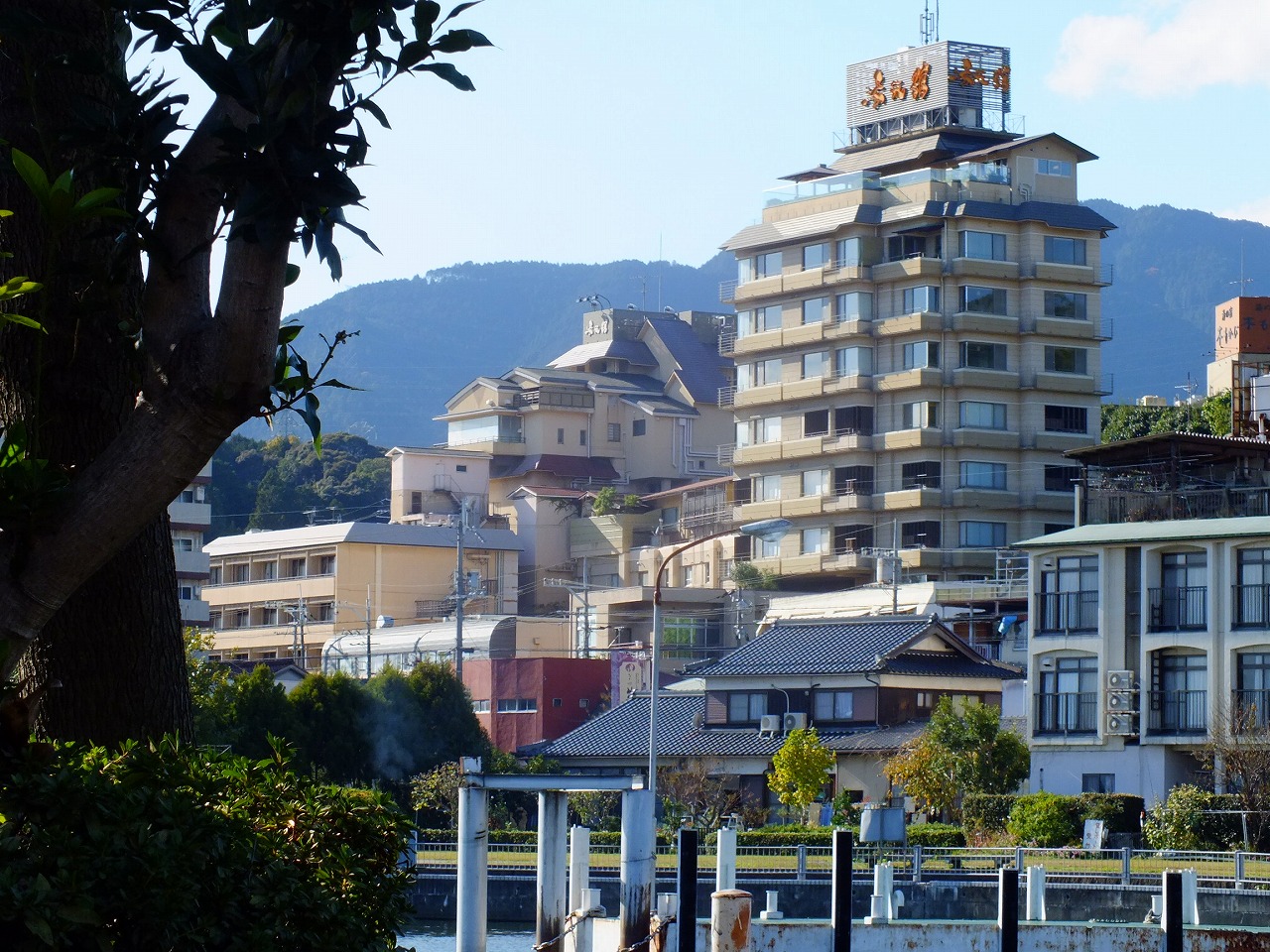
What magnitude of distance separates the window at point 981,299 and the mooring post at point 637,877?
64076mm

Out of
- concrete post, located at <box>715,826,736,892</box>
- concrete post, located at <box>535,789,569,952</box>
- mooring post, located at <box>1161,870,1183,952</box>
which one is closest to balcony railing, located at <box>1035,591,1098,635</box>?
concrete post, located at <box>715,826,736,892</box>

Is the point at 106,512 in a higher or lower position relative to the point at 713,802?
higher

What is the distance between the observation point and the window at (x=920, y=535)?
81938 mm

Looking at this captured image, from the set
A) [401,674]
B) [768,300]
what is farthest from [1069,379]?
[401,674]

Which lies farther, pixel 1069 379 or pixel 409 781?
pixel 1069 379

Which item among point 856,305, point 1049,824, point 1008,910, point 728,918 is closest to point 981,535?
point 856,305

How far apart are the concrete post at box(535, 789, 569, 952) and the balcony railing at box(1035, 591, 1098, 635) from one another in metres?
29.2

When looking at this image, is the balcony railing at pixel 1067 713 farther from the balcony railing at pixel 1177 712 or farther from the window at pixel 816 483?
the window at pixel 816 483

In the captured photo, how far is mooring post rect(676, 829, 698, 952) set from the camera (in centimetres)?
2247

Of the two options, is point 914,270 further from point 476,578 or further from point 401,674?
point 401,674

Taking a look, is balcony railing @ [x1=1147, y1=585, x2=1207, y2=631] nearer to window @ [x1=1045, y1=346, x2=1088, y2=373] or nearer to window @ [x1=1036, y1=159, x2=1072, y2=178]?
window @ [x1=1045, y1=346, x2=1088, y2=373]

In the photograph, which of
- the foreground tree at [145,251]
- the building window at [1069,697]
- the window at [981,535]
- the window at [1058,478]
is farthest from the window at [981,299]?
the foreground tree at [145,251]

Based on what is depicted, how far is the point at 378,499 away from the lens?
A: 12650cm

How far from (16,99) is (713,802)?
154 ft
